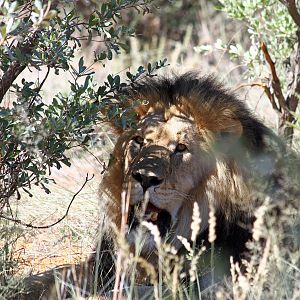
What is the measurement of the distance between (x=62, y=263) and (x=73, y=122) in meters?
1.38

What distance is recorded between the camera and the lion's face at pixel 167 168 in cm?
451

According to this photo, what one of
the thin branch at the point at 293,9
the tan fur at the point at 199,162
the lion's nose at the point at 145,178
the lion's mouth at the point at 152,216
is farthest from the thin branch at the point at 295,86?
the lion's nose at the point at 145,178

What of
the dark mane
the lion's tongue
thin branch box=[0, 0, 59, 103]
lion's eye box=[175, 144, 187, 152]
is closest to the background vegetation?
thin branch box=[0, 0, 59, 103]

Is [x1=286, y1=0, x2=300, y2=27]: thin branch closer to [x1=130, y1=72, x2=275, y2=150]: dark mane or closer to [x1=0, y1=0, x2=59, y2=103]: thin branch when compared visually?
[x1=130, y1=72, x2=275, y2=150]: dark mane

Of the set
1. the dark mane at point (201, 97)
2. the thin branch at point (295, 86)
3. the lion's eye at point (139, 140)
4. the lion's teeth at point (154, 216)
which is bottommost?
the lion's teeth at point (154, 216)

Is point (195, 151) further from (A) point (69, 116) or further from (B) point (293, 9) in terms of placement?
(B) point (293, 9)

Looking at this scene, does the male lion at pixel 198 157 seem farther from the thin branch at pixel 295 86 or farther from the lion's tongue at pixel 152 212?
the thin branch at pixel 295 86

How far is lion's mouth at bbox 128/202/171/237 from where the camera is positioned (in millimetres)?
4469

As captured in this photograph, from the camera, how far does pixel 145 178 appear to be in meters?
4.47

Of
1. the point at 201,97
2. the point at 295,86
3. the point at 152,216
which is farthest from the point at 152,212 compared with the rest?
the point at 295,86

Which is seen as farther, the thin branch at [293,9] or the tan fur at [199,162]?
the thin branch at [293,9]

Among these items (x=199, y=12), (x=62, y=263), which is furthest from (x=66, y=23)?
(x=199, y=12)

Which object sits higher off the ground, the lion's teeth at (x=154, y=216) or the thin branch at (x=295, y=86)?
the thin branch at (x=295, y=86)

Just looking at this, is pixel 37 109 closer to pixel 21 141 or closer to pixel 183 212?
pixel 21 141
